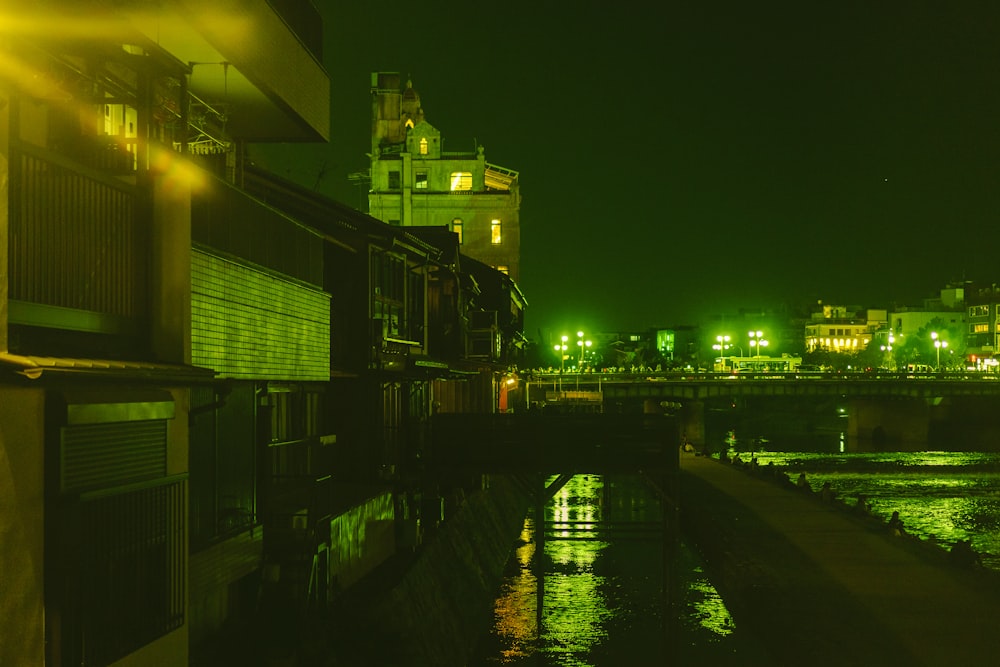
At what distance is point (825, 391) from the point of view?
77625 mm

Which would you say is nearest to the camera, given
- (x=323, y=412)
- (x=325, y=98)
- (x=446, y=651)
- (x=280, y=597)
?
(x=280, y=597)

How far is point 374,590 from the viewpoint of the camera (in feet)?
51.0

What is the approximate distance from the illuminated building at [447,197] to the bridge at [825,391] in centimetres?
1186

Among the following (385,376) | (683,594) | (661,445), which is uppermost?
(385,376)

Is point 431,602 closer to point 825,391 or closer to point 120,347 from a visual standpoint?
point 120,347

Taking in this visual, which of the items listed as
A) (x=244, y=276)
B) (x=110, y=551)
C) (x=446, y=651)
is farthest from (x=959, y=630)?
(x=110, y=551)

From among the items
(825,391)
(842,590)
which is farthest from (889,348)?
(842,590)

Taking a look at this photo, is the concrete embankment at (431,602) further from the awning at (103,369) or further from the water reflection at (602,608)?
the awning at (103,369)

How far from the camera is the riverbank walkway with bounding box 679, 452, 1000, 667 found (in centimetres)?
1452

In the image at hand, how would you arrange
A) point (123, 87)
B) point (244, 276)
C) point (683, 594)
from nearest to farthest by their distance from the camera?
point (123, 87), point (244, 276), point (683, 594)

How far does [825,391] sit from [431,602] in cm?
6712

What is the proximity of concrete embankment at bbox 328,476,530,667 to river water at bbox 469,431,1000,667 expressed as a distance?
916mm

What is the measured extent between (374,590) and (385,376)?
5297mm

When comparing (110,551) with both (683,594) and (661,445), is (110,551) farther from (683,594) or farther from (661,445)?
(683,594)
